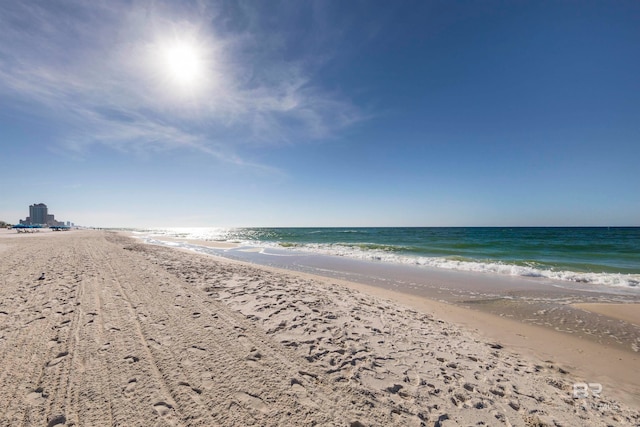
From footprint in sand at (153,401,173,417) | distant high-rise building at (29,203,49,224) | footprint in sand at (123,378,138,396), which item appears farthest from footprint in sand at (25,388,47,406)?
distant high-rise building at (29,203,49,224)

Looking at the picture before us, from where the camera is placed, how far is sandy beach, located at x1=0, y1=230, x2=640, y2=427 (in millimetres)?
3137

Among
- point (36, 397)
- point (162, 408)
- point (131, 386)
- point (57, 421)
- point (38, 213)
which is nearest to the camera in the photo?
point (57, 421)

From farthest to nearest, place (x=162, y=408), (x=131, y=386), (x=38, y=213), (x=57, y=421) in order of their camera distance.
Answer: (x=38, y=213) < (x=131, y=386) < (x=162, y=408) < (x=57, y=421)

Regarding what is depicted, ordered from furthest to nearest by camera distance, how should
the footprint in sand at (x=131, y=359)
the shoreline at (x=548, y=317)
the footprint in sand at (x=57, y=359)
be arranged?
the shoreline at (x=548, y=317)
the footprint in sand at (x=131, y=359)
the footprint in sand at (x=57, y=359)

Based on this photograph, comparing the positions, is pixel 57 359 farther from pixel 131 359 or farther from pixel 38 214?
pixel 38 214

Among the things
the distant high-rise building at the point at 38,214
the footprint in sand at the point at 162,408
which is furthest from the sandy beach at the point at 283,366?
the distant high-rise building at the point at 38,214

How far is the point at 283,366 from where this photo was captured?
13.4 feet

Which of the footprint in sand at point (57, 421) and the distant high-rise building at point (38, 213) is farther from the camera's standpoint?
the distant high-rise building at point (38, 213)

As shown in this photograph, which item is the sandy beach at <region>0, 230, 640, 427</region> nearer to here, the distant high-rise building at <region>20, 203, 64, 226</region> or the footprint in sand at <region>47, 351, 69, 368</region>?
the footprint in sand at <region>47, 351, 69, 368</region>

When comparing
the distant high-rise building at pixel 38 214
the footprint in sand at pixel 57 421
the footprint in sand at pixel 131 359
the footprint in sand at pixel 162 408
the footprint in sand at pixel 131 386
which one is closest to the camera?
the footprint in sand at pixel 57 421

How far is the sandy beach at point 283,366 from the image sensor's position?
123 inches

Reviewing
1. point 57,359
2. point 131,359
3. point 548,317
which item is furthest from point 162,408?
point 548,317

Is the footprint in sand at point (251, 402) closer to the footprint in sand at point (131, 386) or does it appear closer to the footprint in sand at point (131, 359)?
the footprint in sand at point (131, 386)

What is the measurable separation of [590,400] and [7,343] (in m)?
9.52
